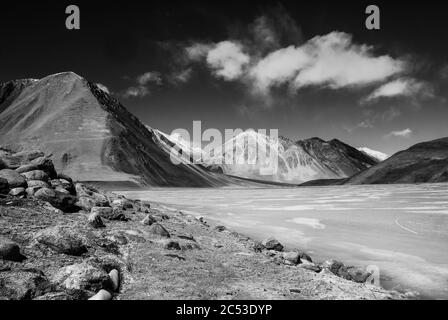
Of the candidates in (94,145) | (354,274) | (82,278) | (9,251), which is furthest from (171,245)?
(94,145)

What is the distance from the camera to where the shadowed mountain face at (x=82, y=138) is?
477 ft

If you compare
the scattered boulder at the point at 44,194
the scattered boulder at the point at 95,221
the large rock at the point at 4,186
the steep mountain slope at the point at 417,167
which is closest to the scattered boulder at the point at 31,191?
the scattered boulder at the point at 44,194

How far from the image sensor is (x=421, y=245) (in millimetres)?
18188

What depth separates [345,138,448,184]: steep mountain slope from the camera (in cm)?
15738

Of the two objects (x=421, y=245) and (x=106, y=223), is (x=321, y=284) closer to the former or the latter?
(x=106, y=223)

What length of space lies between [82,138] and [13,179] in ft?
509

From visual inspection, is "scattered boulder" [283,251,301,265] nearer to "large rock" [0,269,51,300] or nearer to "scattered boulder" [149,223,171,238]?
"scattered boulder" [149,223,171,238]

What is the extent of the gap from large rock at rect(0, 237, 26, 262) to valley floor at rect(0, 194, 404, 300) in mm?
231

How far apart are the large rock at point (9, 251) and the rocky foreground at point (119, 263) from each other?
22mm

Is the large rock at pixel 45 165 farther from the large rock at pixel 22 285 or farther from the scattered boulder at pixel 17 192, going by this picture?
the large rock at pixel 22 285

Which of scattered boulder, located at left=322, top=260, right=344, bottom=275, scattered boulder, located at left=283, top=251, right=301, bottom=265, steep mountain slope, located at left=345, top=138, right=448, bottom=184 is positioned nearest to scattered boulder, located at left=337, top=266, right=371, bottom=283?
scattered boulder, located at left=322, top=260, right=344, bottom=275

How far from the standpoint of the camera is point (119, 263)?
9.96 metres
